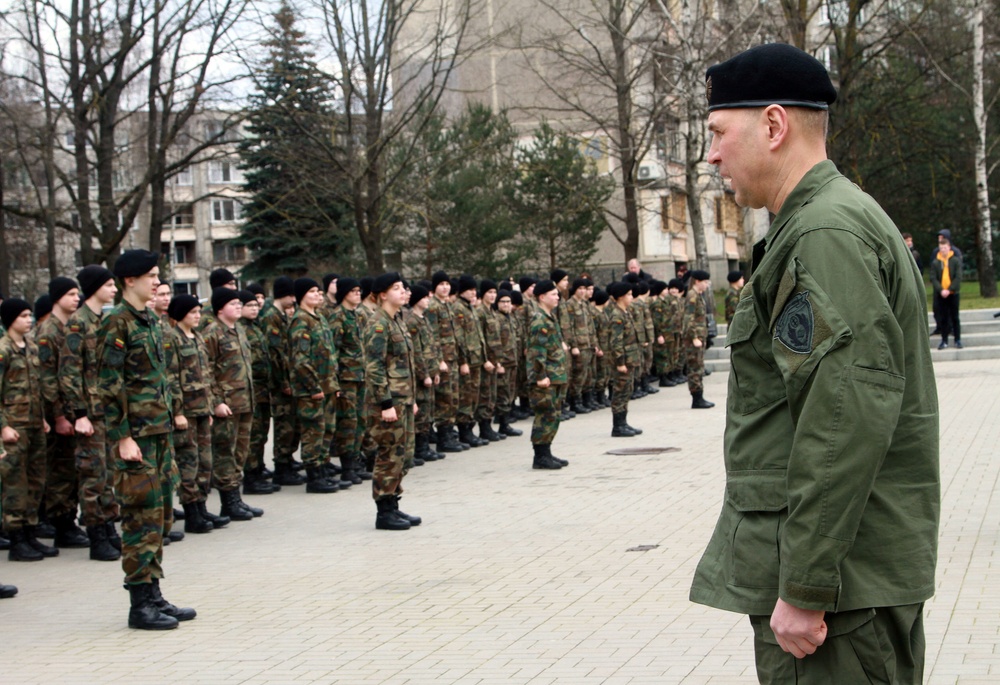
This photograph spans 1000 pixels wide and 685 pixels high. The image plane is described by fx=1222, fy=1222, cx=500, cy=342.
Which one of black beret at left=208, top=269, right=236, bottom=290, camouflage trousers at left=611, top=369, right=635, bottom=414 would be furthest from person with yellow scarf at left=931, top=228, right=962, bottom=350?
black beret at left=208, top=269, right=236, bottom=290

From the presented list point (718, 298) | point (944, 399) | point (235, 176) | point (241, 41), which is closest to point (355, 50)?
point (241, 41)

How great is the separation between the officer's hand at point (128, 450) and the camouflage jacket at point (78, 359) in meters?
2.44

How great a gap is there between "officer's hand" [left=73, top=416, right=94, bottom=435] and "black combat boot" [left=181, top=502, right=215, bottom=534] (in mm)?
1348

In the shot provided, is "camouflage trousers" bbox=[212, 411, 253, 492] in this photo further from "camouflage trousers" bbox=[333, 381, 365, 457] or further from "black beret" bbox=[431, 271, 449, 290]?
"black beret" bbox=[431, 271, 449, 290]

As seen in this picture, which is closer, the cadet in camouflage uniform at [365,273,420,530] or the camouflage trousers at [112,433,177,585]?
the camouflage trousers at [112,433,177,585]

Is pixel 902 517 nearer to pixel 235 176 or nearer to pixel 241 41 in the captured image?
pixel 241 41

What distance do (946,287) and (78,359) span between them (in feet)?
55.7

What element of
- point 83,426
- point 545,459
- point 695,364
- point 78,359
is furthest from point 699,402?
point 83,426

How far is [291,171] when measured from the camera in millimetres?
25031

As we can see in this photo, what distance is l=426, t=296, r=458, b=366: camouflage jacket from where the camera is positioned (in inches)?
622

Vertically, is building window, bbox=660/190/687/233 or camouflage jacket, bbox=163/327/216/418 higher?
building window, bbox=660/190/687/233

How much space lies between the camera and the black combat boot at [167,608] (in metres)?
7.48

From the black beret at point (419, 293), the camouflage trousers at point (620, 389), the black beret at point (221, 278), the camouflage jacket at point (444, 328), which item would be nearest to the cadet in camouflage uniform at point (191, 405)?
the black beret at point (221, 278)

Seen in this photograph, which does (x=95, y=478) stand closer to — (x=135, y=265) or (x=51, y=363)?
(x=51, y=363)
